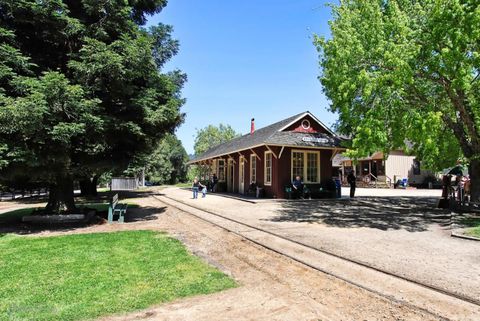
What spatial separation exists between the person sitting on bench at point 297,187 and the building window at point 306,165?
56cm

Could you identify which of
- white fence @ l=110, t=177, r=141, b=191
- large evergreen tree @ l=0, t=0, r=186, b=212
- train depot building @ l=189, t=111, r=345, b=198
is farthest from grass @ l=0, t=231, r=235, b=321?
white fence @ l=110, t=177, r=141, b=191

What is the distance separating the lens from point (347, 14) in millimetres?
12977

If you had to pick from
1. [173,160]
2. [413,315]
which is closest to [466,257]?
[413,315]

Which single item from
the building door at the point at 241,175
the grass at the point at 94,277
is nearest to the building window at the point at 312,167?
the building door at the point at 241,175

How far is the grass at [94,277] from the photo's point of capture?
4309mm

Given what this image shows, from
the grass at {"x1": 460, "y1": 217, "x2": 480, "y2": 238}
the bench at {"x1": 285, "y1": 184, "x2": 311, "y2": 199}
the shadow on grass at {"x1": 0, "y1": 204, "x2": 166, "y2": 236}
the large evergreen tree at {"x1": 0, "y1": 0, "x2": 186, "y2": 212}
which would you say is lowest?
the shadow on grass at {"x1": 0, "y1": 204, "x2": 166, "y2": 236}

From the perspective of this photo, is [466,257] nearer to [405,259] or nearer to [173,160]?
[405,259]

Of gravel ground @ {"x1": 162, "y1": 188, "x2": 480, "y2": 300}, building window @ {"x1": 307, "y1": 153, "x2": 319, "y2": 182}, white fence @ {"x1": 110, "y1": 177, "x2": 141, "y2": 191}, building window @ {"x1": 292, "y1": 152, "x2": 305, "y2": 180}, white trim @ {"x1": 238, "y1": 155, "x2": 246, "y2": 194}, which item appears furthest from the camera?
white fence @ {"x1": 110, "y1": 177, "x2": 141, "y2": 191}

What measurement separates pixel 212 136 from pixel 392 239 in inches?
2907

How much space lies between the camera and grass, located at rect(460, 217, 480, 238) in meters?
8.79

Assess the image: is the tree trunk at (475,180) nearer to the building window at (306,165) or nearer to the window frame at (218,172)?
the building window at (306,165)

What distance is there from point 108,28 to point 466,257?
11.8m

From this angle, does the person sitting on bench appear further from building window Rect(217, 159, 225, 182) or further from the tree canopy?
building window Rect(217, 159, 225, 182)

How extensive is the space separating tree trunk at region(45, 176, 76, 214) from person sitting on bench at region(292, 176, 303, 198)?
11242mm
